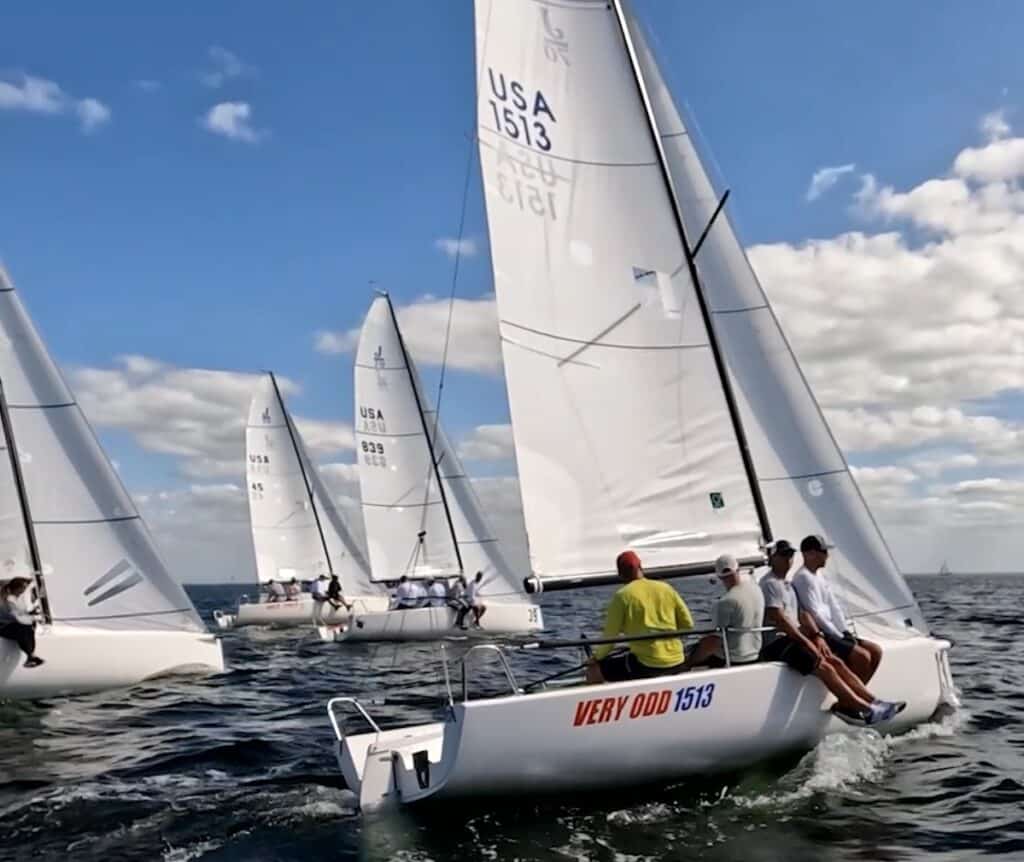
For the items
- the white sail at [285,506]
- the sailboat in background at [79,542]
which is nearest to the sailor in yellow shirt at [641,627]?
the sailboat in background at [79,542]

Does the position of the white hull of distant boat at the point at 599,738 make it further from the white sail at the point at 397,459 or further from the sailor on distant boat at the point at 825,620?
the white sail at the point at 397,459

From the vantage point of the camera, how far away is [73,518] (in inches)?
607

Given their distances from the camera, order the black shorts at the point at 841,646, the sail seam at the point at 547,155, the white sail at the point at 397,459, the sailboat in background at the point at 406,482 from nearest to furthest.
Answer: the black shorts at the point at 841,646
the sail seam at the point at 547,155
the sailboat in background at the point at 406,482
the white sail at the point at 397,459

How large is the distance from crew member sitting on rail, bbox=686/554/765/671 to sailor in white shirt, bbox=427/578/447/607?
55.7ft

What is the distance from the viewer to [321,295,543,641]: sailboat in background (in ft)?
93.8

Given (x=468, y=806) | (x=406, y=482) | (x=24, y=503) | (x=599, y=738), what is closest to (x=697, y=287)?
(x=599, y=738)

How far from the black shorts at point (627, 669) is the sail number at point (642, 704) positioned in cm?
49

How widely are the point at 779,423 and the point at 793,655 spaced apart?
2.76 metres

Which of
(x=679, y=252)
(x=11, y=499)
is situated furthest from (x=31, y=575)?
(x=679, y=252)

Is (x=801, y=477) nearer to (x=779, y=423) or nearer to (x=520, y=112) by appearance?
(x=779, y=423)

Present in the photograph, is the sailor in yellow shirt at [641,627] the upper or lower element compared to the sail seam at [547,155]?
lower

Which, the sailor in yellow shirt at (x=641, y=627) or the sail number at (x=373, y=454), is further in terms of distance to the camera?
the sail number at (x=373, y=454)

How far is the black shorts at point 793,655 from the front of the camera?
8.06 m

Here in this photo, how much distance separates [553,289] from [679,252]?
132 centimetres
